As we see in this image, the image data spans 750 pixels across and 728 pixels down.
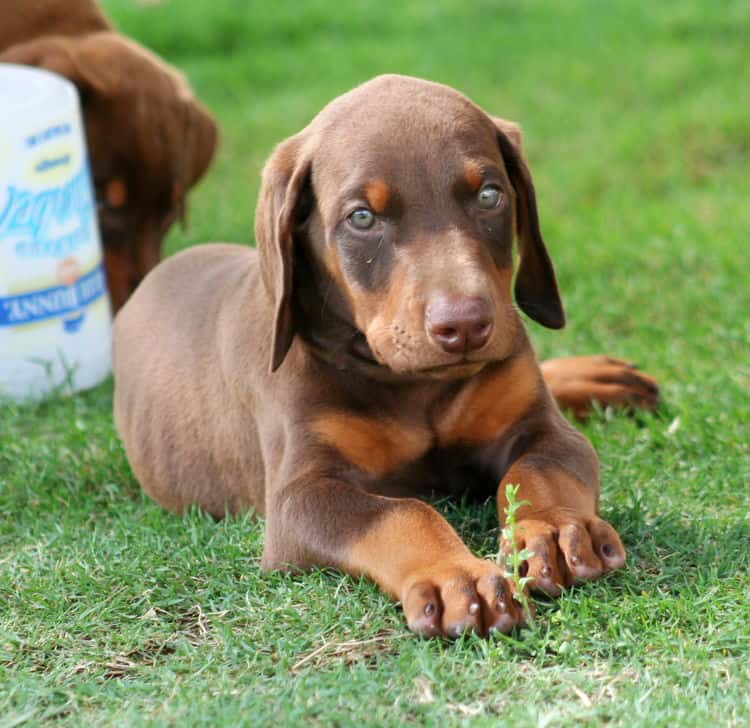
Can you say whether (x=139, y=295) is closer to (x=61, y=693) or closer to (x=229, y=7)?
(x=61, y=693)

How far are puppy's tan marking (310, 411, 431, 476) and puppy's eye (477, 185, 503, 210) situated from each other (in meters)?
0.67

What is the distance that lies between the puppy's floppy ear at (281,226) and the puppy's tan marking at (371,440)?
23 centimetres

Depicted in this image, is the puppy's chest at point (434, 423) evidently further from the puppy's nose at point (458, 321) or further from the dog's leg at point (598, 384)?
the dog's leg at point (598, 384)

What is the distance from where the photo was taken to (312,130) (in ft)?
13.5

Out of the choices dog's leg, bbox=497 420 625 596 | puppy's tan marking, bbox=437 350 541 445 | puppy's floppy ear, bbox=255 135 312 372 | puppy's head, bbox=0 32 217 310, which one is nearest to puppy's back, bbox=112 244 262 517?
puppy's floppy ear, bbox=255 135 312 372

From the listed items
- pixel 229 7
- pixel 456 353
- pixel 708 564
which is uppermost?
pixel 456 353

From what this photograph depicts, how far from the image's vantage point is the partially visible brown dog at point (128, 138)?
6840mm

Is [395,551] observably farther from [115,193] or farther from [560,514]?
[115,193]

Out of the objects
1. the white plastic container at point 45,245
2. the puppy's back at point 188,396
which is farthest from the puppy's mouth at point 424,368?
the white plastic container at point 45,245

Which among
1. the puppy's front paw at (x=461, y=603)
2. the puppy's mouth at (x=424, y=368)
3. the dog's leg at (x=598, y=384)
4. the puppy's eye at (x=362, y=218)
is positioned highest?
the puppy's eye at (x=362, y=218)

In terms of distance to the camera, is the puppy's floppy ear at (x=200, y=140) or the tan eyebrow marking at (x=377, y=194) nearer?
the tan eyebrow marking at (x=377, y=194)

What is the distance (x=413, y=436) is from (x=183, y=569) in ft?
2.40

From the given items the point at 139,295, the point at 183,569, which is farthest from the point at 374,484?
the point at 139,295

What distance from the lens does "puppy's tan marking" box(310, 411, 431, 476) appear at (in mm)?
3988
